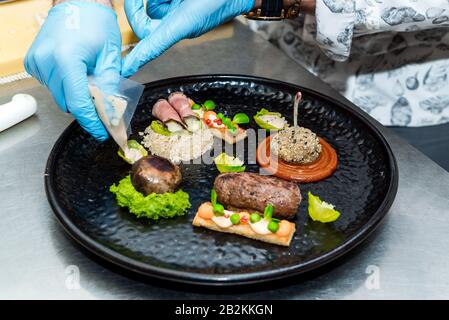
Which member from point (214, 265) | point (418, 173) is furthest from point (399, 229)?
point (214, 265)

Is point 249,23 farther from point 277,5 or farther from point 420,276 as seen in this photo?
point 420,276

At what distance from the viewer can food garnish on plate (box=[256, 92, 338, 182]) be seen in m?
1.59

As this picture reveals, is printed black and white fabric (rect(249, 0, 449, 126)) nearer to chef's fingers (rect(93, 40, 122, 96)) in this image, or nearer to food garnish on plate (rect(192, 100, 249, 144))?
food garnish on plate (rect(192, 100, 249, 144))

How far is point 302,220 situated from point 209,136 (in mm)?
487

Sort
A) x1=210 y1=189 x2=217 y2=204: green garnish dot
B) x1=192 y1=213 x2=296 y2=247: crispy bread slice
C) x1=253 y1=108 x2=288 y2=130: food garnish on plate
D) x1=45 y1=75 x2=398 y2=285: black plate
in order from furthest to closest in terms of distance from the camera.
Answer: x1=253 y1=108 x2=288 y2=130: food garnish on plate < x1=210 y1=189 x2=217 y2=204: green garnish dot < x1=192 y1=213 x2=296 y2=247: crispy bread slice < x1=45 y1=75 x2=398 y2=285: black plate

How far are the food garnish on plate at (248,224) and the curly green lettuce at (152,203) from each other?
0.19ft

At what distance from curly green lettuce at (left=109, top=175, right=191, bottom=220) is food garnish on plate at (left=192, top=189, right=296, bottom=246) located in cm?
6

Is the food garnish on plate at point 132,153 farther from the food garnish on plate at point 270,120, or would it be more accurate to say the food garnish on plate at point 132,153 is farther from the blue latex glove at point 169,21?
the food garnish on plate at point 270,120

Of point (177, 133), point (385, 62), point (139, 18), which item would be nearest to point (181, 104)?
point (177, 133)

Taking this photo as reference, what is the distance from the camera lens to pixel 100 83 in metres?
1.58

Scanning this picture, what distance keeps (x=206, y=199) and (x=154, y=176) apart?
0.16m

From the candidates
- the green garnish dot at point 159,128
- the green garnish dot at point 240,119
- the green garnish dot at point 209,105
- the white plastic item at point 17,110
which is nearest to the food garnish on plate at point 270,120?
the green garnish dot at point 240,119

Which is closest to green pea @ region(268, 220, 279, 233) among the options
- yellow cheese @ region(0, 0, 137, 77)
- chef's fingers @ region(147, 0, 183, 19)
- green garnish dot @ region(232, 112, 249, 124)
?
green garnish dot @ region(232, 112, 249, 124)

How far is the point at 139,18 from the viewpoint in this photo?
6.03 feet
